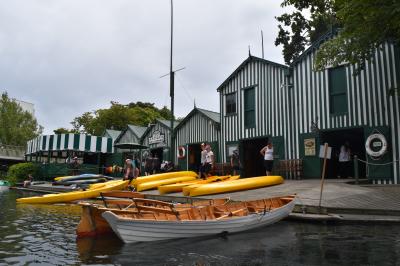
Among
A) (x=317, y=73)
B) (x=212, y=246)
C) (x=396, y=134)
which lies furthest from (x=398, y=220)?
(x=317, y=73)

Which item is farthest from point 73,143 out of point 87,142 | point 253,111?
point 253,111

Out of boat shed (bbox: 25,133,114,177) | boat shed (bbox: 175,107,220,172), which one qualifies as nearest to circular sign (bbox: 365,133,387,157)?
boat shed (bbox: 175,107,220,172)

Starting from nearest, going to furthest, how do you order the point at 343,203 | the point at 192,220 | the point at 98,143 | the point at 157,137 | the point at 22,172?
the point at 192,220 → the point at 343,203 → the point at 157,137 → the point at 22,172 → the point at 98,143

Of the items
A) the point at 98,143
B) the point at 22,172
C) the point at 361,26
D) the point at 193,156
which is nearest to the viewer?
the point at 361,26

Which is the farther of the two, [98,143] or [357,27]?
[98,143]

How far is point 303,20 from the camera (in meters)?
27.0

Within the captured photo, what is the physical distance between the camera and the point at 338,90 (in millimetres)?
16266

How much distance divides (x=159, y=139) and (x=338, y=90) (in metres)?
13.7

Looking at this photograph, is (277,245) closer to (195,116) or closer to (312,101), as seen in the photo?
(312,101)

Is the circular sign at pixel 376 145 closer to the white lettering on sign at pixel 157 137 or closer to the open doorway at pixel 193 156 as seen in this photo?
the open doorway at pixel 193 156

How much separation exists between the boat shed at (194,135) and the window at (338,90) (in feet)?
23.4

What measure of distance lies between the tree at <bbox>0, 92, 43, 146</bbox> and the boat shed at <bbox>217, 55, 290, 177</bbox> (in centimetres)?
3902

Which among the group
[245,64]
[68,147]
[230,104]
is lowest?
[68,147]

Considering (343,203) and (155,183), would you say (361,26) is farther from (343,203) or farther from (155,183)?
(155,183)
